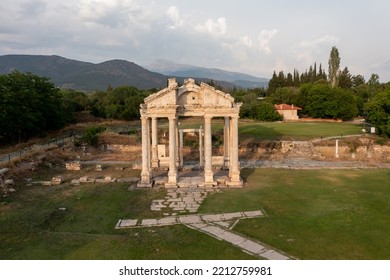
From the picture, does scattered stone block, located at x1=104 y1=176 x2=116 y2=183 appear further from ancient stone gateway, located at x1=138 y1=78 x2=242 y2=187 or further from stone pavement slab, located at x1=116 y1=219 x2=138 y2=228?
stone pavement slab, located at x1=116 y1=219 x2=138 y2=228

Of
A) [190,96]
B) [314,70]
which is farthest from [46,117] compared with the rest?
[314,70]

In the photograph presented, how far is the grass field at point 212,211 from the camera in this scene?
13.9m

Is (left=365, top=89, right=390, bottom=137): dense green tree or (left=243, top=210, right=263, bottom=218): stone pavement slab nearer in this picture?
(left=243, top=210, right=263, bottom=218): stone pavement slab

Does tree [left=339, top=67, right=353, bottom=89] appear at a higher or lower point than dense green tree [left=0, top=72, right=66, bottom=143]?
higher

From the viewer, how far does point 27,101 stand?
40750 mm

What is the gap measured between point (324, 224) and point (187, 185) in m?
9.99

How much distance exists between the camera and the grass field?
13891mm

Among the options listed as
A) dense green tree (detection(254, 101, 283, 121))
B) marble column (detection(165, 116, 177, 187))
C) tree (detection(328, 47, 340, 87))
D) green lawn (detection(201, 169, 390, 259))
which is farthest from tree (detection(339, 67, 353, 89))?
marble column (detection(165, 116, 177, 187))

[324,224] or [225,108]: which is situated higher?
[225,108]

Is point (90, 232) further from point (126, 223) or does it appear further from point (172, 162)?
point (172, 162)

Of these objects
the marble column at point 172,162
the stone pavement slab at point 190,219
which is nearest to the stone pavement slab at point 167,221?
the stone pavement slab at point 190,219

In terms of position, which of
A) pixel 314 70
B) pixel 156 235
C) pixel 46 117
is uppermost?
pixel 314 70

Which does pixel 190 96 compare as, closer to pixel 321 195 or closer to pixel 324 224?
pixel 321 195

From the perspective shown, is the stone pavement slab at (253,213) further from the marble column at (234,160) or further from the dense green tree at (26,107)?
the dense green tree at (26,107)
